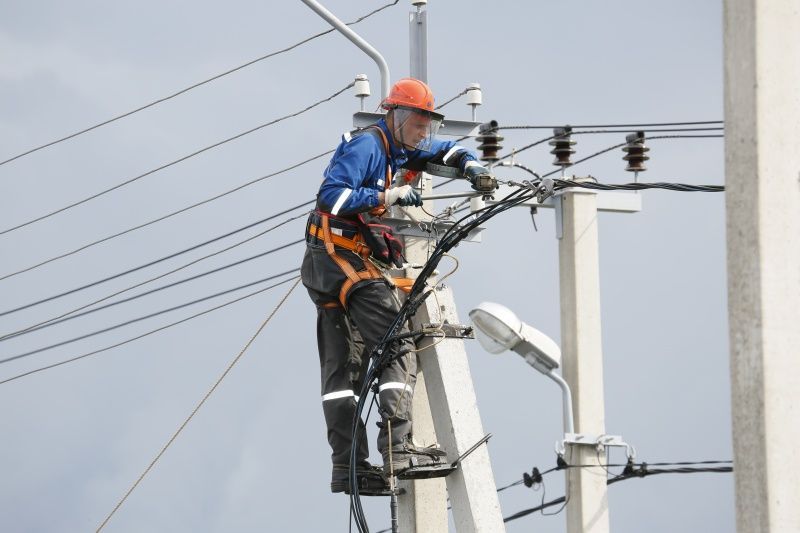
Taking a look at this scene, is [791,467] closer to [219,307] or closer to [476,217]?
[476,217]

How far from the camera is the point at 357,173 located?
1038cm

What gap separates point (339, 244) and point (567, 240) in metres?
1.43

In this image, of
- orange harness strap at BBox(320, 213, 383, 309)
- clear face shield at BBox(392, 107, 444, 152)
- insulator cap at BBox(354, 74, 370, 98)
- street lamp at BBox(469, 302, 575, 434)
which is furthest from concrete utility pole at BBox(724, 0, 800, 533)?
insulator cap at BBox(354, 74, 370, 98)

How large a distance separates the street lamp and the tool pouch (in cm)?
100

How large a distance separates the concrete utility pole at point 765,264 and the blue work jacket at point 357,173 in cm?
426

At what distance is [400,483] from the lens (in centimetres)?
1089

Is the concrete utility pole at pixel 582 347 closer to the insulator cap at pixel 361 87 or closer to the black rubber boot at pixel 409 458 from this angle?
the black rubber boot at pixel 409 458

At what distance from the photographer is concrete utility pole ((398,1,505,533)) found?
33.6 ft

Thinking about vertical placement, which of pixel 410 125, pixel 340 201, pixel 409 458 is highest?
pixel 410 125

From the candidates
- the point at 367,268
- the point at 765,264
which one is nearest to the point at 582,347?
the point at 367,268

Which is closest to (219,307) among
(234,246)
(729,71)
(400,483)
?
(234,246)

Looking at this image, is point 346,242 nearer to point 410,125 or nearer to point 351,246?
point 351,246

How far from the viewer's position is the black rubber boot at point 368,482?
Result: 1057cm

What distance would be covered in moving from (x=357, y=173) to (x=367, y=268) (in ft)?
2.04
